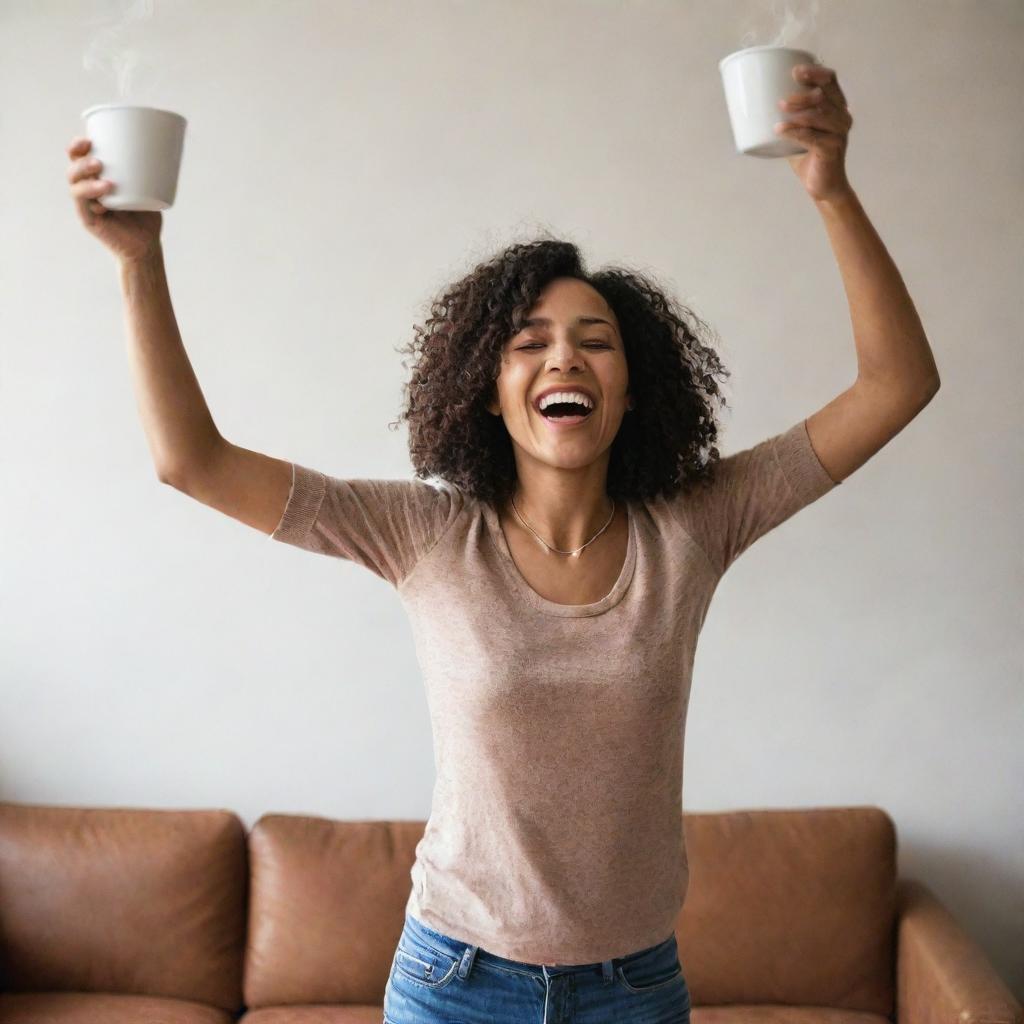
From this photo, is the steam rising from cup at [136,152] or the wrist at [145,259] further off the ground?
the steam rising from cup at [136,152]

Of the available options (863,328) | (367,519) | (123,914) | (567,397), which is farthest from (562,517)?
(123,914)

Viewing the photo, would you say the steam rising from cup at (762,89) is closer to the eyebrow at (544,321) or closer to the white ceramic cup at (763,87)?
the white ceramic cup at (763,87)

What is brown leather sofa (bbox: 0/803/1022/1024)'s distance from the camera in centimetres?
267

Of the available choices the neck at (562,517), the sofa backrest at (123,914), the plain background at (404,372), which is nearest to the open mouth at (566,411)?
the neck at (562,517)

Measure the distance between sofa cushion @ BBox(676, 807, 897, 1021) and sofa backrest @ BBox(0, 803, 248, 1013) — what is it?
41.4 inches

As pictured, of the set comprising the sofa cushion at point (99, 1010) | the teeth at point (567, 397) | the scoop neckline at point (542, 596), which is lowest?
the sofa cushion at point (99, 1010)

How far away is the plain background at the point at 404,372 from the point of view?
9.33ft

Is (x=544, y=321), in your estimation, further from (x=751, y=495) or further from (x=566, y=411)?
(x=751, y=495)

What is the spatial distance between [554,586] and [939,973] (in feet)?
4.93

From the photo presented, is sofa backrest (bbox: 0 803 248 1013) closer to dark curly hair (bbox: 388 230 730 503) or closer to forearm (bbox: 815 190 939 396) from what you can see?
dark curly hair (bbox: 388 230 730 503)

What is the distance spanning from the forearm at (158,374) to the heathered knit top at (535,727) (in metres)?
0.14

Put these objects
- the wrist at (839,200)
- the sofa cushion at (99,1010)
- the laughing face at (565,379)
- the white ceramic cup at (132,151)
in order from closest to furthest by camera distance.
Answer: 1. the white ceramic cup at (132,151)
2. the wrist at (839,200)
3. the laughing face at (565,379)
4. the sofa cushion at (99,1010)

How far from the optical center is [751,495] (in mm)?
1556

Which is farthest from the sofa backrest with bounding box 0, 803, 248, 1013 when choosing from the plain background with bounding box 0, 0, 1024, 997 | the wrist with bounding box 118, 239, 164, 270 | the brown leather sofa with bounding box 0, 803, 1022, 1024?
the wrist with bounding box 118, 239, 164, 270
